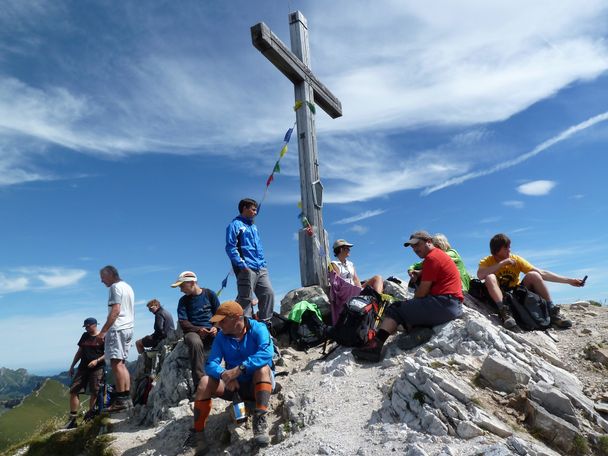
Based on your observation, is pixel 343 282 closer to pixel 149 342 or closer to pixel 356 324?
pixel 356 324

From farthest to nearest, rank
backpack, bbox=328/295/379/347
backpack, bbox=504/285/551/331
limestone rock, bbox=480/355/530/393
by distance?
1. backpack, bbox=504/285/551/331
2. backpack, bbox=328/295/379/347
3. limestone rock, bbox=480/355/530/393

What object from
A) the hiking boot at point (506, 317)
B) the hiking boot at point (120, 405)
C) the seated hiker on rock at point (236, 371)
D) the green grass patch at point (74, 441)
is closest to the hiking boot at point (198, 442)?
the seated hiker on rock at point (236, 371)

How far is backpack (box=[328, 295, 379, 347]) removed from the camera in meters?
6.68

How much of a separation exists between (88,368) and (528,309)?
331 inches

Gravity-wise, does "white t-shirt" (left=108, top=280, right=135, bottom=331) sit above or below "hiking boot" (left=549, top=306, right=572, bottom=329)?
above

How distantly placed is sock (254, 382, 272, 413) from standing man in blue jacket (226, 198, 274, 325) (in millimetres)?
2279

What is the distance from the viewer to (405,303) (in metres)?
6.50

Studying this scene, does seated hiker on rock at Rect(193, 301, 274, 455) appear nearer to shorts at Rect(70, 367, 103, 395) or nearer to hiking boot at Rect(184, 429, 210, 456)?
hiking boot at Rect(184, 429, 210, 456)

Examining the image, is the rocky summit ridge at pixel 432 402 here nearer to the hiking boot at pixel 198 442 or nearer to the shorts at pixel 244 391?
the hiking boot at pixel 198 442

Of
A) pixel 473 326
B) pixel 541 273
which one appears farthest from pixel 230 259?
pixel 541 273

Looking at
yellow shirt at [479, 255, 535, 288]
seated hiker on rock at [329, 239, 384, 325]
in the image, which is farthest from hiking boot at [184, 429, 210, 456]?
yellow shirt at [479, 255, 535, 288]

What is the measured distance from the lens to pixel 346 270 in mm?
8750

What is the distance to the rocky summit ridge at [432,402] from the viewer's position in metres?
4.24

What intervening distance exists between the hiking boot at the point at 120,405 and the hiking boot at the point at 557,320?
7.77 m
